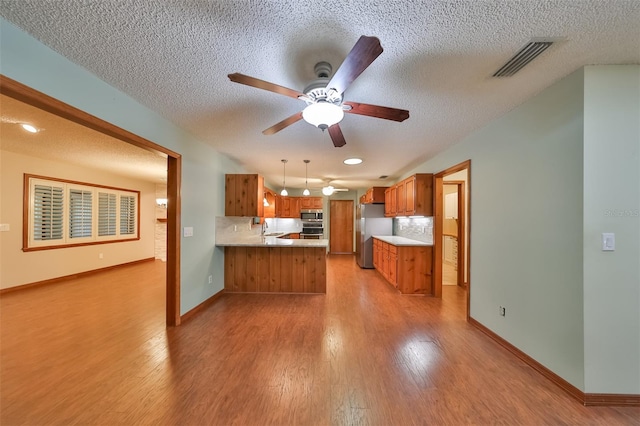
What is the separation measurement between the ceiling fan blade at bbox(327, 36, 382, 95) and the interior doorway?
762 cm

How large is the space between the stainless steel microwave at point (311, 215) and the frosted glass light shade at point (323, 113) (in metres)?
6.87

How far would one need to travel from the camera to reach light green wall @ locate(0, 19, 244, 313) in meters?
1.52

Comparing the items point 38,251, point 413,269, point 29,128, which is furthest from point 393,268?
point 38,251

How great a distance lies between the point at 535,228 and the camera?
2.22m

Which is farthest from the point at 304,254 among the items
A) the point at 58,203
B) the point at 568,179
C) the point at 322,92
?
the point at 58,203

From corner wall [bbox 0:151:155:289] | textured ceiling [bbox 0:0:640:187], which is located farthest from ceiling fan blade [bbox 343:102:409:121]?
corner wall [bbox 0:151:155:289]

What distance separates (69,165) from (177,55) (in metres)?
5.74

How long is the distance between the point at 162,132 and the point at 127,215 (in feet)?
18.4

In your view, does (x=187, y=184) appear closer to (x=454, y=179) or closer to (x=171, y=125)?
(x=171, y=125)

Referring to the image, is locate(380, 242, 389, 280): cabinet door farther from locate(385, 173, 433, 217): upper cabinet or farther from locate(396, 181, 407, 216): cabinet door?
locate(385, 173, 433, 217): upper cabinet

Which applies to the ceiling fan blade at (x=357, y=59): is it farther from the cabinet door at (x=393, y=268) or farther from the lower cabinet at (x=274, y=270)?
the cabinet door at (x=393, y=268)

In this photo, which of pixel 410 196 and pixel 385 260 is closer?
pixel 410 196

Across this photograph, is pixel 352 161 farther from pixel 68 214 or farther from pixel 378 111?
pixel 68 214

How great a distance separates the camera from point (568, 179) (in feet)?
6.27
